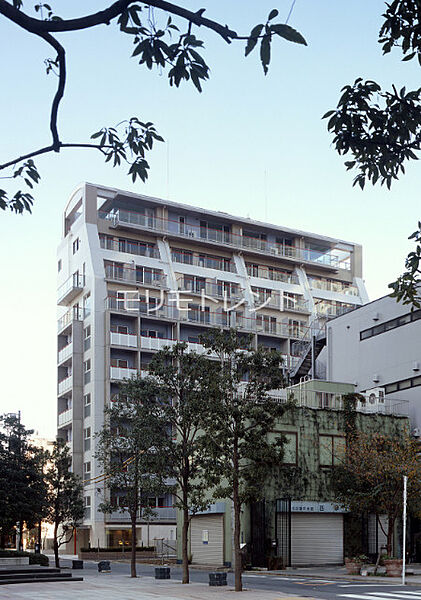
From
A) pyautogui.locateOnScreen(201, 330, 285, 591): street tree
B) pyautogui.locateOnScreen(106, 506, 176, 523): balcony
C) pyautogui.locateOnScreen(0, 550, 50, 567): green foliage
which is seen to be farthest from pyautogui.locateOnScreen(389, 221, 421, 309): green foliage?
pyautogui.locateOnScreen(106, 506, 176, 523): balcony

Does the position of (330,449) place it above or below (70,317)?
below

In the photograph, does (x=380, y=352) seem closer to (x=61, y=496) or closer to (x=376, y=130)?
(x=61, y=496)

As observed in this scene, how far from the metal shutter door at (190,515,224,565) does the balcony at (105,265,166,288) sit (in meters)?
27.9

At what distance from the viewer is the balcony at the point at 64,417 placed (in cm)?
6938

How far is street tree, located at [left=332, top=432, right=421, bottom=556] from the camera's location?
34938 mm

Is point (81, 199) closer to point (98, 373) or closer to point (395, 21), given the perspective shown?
point (98, 373)

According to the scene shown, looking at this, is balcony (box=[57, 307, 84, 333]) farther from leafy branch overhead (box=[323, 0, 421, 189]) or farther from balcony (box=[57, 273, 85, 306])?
leafy branch overhead (box=[323, 0, 421, 189])

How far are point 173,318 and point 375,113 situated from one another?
208 feet

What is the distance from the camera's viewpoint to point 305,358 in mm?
59250

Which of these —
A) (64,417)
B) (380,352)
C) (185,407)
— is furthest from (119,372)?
(185,407)

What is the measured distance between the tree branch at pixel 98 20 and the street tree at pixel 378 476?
103 feet

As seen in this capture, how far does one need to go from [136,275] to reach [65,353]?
882cm

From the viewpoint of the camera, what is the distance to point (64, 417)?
70812mm

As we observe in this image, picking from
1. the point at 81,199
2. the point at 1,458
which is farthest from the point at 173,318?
the point at 1,458
